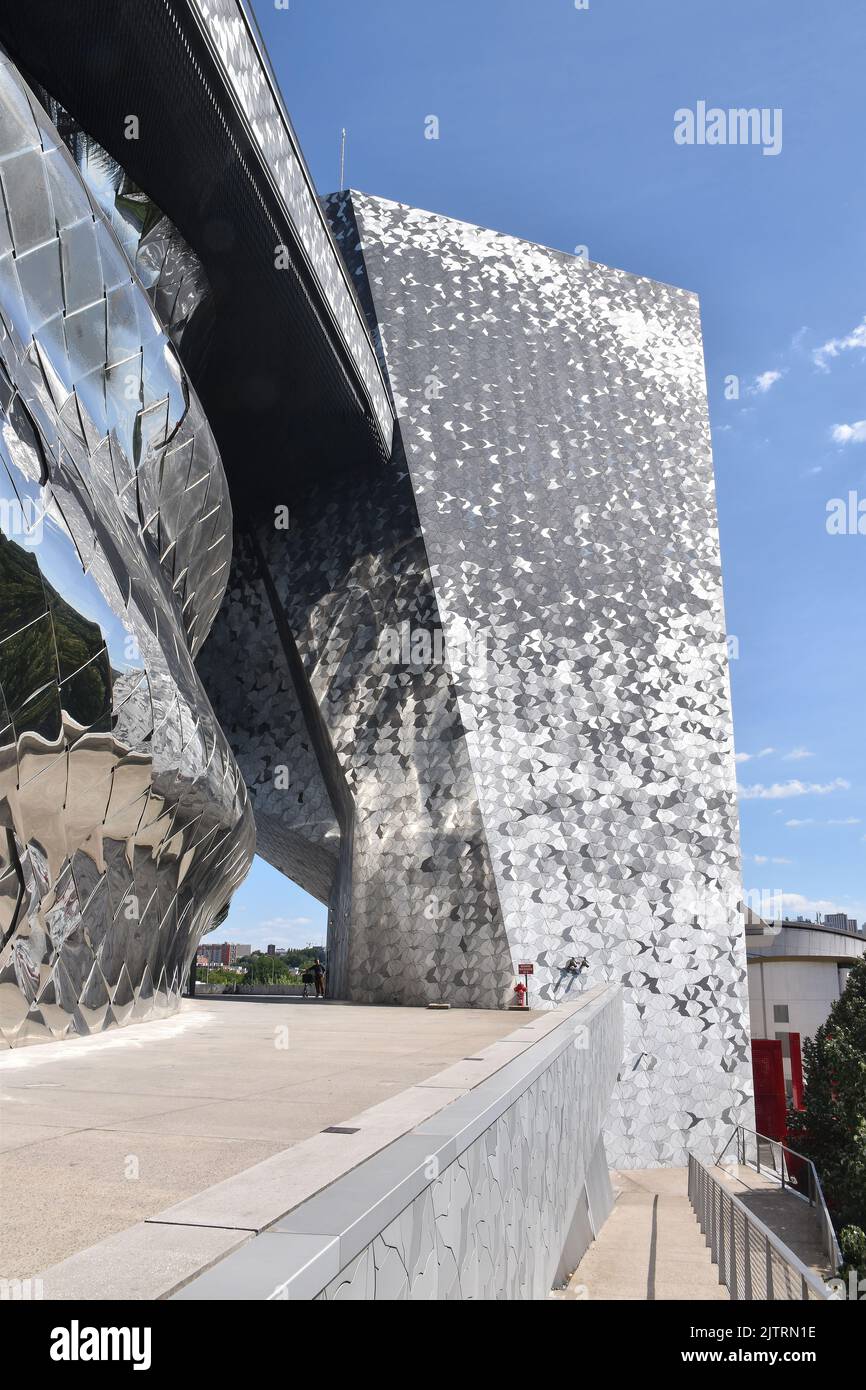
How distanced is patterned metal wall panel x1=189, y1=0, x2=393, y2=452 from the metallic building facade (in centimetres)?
7

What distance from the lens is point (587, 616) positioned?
65.2ft

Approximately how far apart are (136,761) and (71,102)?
363 inches

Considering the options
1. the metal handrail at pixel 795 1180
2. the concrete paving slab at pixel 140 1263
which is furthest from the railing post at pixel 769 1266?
the metal handrail at pixel 795 1180

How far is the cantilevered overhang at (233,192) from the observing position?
11.5m

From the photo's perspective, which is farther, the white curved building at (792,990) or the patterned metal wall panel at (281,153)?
the white curved building at (792,990)

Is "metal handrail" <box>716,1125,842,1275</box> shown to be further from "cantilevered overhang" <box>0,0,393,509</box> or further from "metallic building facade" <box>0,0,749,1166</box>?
"cantilevered overhang" <box>0,0,393,509</box>

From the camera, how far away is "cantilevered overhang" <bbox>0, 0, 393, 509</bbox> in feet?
37.7

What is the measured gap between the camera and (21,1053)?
21.1 feet

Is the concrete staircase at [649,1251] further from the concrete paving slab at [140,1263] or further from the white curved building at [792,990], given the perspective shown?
the white curved building at [792,990]

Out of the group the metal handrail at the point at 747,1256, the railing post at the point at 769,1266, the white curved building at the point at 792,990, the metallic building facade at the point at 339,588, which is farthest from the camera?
the white curved building at the point at 792,990

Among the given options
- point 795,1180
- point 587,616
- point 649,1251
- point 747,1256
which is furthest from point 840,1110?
point 747,1256

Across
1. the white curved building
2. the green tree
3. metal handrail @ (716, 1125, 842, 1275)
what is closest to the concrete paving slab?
metal handrail @ (716, 1125, 842, 1275)

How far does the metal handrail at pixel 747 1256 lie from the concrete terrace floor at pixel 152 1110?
7.39ft
